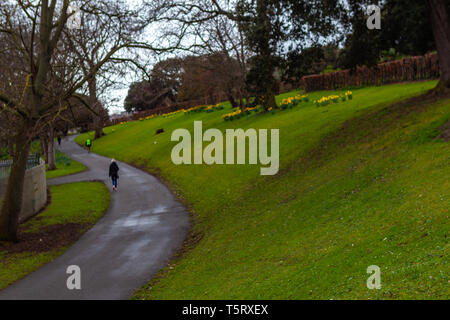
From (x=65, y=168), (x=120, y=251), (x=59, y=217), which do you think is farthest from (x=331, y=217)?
(x=65, y=168)

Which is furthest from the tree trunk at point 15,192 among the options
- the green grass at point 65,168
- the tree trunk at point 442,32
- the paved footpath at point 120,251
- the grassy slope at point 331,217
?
the green grass at point 65,168

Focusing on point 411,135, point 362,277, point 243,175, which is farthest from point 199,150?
point 362,277

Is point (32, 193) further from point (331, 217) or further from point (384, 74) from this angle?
point (384, 74)

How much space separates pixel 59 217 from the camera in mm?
22141

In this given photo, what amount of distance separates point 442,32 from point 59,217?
18.8 m

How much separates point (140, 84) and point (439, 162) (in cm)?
1270

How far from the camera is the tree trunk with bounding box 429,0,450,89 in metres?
20.1

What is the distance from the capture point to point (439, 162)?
13.0 m

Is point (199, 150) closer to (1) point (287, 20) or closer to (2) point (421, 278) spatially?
(1) point (287, 20)

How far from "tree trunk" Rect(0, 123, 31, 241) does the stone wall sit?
271 cm

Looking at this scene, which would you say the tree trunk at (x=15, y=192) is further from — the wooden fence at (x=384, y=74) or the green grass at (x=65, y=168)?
the green grass at (x=65, y=168)

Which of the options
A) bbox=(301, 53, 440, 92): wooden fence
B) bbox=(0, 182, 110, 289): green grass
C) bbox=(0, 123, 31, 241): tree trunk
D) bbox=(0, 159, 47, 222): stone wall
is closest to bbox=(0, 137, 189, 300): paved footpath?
bbox=(0, 182, 110, 289): green grass

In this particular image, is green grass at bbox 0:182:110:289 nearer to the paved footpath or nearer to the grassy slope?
the paved footpath

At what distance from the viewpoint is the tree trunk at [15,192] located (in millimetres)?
17594
